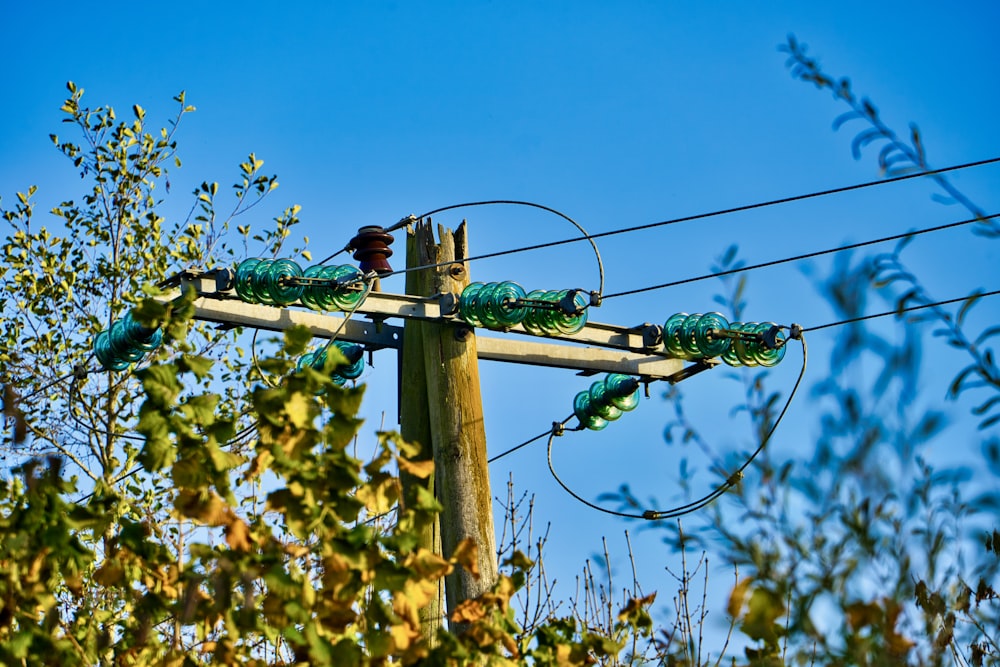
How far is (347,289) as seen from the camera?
5875 mm

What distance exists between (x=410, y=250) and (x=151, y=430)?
3343 millimetres

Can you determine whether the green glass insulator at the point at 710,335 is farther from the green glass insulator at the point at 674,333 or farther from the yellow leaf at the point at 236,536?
the yellow leaf at the point at 236,536

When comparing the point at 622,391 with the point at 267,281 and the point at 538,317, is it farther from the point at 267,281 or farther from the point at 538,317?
the point at 267,281

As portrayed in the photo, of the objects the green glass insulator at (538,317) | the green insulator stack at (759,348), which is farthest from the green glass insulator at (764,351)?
the green glass insulator at (538,317)

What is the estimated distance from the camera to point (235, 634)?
3.07 m

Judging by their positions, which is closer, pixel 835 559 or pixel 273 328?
pixel 835 559

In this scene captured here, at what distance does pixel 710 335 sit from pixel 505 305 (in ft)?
4.02

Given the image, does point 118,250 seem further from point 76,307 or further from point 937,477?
point 937,477

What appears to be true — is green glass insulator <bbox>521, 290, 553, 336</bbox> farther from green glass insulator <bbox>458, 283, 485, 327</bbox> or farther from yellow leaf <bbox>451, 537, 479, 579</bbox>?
yellow leaf <bbox>451, 537, 479, 579</bbox>

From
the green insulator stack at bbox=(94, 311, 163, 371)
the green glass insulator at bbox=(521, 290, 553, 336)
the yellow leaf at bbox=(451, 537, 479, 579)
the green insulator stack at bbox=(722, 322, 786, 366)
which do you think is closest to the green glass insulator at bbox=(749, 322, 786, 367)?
the green insulator stack at bbox=(722, 322, 786, 366)

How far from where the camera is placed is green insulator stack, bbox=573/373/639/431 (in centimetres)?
709

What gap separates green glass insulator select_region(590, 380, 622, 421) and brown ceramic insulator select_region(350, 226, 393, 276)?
58.6 inches

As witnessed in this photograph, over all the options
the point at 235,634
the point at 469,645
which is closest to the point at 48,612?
the point at 235,634

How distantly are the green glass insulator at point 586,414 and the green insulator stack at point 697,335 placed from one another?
792mm
